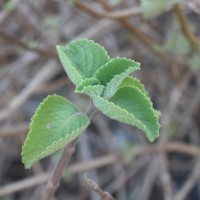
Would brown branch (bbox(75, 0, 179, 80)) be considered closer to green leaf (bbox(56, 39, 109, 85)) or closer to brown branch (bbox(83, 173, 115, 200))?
green leaf (bbox(56, 39, 109, 85))

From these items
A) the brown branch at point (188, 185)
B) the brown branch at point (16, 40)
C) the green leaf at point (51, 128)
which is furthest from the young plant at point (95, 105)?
the brown branch at point (188, 185)

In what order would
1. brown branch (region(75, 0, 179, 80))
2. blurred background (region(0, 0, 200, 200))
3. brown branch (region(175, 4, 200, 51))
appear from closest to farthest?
1. brown branch (region(175, 4, 200, 51))
2. brown branch (region(75, 0, 179, 80))
3. blurred background (region(0, 0, 200, 200))

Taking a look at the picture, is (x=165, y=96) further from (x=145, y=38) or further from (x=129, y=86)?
(x=129, y=86)

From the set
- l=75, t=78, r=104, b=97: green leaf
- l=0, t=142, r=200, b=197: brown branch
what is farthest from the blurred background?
l=75, t=78, r=104, b=97: green leaf

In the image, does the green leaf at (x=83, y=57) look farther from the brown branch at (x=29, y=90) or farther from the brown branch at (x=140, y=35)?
the brown branch at (x=29, y=90)

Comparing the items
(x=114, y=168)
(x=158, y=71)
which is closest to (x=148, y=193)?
(x=114, y=168)
